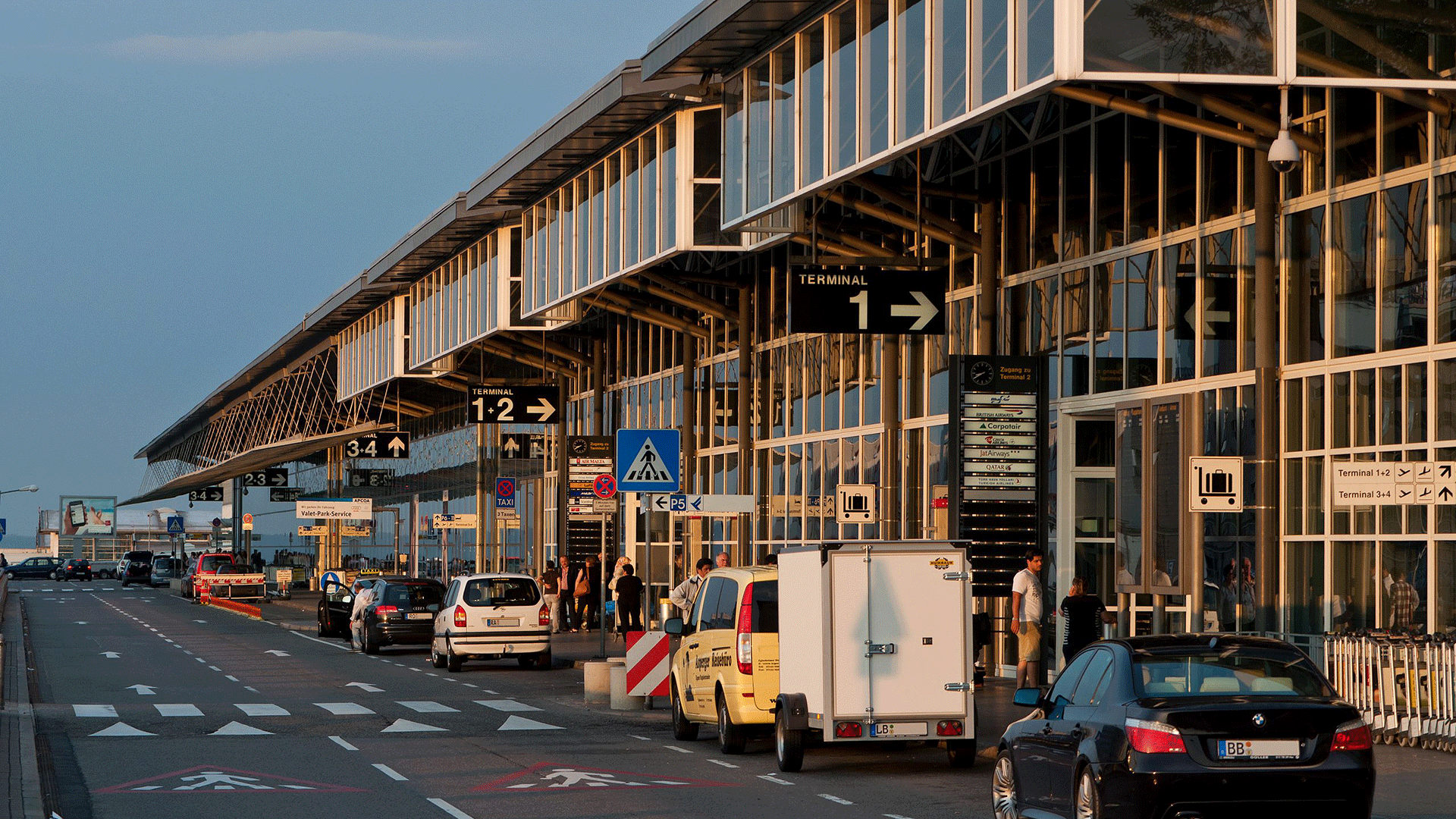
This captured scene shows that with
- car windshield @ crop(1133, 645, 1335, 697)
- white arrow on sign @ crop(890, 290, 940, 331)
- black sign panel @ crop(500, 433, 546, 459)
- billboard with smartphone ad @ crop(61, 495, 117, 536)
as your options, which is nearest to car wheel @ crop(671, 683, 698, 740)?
white arrow on sign @ crop(890, 290, 940, 331)

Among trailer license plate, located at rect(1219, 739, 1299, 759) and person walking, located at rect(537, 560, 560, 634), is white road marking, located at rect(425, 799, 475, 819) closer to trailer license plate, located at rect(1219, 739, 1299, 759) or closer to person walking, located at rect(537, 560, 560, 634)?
trailer license plate, located at rect(1219, 739, 1299, 759)

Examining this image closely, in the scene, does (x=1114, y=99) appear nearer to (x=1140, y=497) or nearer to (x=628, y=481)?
(x=1140, y=497)

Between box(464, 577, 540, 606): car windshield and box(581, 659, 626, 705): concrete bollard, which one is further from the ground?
box(464, 577, 540, 606): car windshield

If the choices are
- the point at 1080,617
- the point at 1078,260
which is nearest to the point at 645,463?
the point at 1078,260

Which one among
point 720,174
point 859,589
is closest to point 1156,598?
point 859,589

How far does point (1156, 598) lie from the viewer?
2288 cm

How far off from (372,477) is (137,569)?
3455 centimetres

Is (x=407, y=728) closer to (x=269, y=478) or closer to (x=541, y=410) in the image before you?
(x=541, y=410)

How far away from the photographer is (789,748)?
16.7 meters

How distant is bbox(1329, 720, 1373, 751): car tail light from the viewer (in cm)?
1055

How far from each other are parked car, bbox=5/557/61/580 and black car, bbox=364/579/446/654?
95.1 m

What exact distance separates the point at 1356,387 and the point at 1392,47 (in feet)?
14.9

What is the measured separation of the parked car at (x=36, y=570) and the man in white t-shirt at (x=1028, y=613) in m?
115

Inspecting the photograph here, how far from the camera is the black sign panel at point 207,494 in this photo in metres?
122
